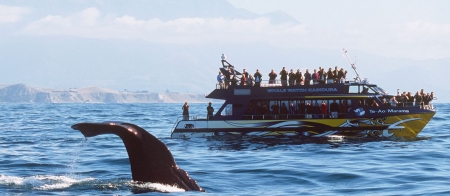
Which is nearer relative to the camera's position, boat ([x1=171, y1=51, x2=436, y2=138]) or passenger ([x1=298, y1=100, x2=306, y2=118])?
boat ([x1=171, y1=51, x2=436, y2=138])

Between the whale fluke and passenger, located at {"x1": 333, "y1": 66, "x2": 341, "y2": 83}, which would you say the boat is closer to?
passenger, located at {"x1": 333, "y1": 66, "x2": 341, "y2": 83}

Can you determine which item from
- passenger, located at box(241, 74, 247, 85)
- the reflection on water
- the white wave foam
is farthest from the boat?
the white wave foam

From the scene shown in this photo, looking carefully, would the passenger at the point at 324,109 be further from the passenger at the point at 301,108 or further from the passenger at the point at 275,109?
the passenger at the point at 275,109

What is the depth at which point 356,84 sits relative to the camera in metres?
42.7

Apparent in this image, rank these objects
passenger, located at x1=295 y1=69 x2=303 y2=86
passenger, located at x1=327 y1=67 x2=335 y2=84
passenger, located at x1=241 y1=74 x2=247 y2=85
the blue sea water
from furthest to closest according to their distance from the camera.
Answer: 1. passenger, located at x1=241 y1=74 x2=247 y2=85
2. passenger, located at x1=295 y1=69 x2=303 y2=86
3. passenger, located at x1=327 y1=67 x2=335 y2=84
4. the blue sea water

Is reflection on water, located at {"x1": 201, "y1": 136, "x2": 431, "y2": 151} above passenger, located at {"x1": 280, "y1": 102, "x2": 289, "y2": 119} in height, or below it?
below

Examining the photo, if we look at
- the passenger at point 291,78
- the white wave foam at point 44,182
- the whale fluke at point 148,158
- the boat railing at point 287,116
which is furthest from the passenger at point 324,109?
the whale fluke at point 148,158

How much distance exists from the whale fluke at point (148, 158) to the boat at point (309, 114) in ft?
88.5

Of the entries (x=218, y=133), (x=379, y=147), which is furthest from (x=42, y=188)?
(x=218, y=133)

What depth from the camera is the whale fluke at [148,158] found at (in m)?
14.4

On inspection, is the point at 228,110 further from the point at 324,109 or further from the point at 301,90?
the point at 324,109

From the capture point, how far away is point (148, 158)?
15.0m

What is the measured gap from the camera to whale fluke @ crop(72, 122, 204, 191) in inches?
566

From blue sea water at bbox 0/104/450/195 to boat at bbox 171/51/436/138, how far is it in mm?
1761
